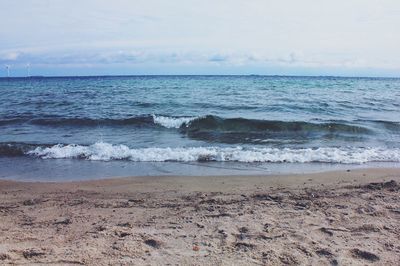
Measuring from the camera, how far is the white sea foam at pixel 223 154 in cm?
1037

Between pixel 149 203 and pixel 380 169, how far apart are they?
224 inches

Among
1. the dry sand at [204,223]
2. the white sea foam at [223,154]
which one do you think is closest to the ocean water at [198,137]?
the white sea foam at [223,154]

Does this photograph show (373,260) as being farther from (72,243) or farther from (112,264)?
(72,243)

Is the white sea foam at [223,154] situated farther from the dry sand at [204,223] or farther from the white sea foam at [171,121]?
the white sea foam at [171,121]

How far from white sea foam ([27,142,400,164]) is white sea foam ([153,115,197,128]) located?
5399 millimetres

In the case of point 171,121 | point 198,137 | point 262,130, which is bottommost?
point 198,137

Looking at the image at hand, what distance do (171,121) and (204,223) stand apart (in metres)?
12.6

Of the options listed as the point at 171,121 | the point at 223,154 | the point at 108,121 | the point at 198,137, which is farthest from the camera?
the point at 108,121

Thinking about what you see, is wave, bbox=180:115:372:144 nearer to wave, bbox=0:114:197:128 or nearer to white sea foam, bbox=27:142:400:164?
wave, bbox=0:114:197:128

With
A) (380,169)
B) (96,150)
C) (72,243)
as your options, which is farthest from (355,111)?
(72,243)

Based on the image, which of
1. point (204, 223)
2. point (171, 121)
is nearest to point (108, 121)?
point (171, 121)

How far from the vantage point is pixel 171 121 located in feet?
58.0

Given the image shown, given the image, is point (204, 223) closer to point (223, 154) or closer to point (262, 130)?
point (223, 154)

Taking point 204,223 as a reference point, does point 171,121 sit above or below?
above
